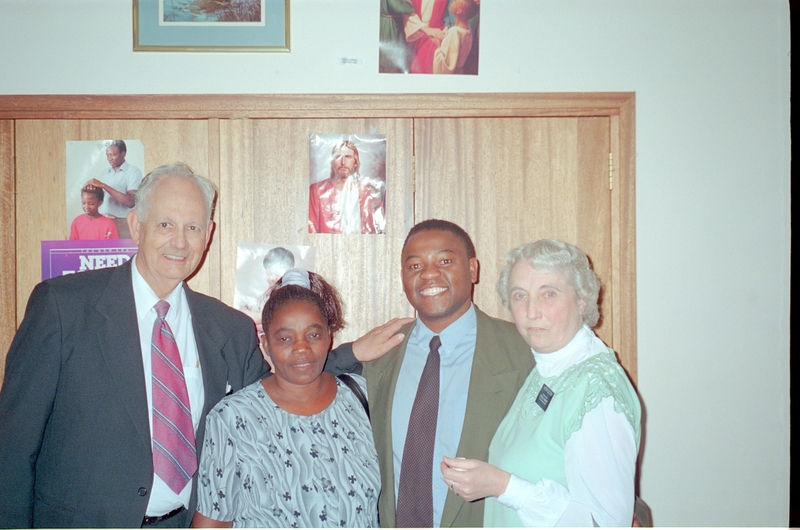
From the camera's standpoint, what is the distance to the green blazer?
1601 mm

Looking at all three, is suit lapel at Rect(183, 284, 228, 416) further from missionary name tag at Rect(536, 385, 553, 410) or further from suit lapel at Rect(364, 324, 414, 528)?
missionary name tag at Rect(536, 385, 553, 410)

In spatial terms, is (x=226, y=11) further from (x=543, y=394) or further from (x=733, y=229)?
(x=733, y=229)

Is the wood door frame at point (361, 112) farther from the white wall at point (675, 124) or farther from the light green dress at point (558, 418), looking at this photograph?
the light green dress at point (558, 418)

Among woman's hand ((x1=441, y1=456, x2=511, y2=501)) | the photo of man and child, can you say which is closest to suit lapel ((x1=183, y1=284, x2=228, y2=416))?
the photo of man and child

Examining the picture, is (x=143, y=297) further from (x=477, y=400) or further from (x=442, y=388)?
(x=477, y=400)

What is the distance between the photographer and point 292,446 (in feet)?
4.95

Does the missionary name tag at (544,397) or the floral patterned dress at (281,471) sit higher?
the missionary name tag at (544,397)

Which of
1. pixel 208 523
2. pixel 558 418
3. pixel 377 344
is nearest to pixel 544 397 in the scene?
pixel 558 418

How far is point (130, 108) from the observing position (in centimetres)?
223

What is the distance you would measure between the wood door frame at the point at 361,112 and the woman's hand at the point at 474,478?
1.15 meters

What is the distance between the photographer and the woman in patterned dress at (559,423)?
1285 mm

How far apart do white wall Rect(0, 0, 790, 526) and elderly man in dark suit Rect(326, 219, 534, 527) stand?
844mm

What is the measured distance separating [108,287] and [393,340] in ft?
2.98

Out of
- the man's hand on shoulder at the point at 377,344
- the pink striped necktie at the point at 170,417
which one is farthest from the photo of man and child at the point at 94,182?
the man's hand on shoulder at the point at 377,344
